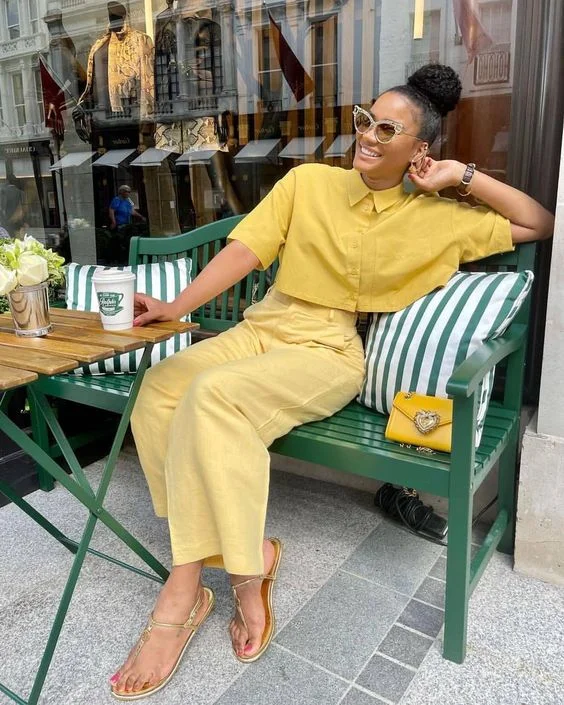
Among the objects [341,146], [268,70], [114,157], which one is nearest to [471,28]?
[341,146]

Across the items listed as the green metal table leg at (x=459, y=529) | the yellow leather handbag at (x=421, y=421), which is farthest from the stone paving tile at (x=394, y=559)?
the yellow leather handbag at (x=421, y=421)

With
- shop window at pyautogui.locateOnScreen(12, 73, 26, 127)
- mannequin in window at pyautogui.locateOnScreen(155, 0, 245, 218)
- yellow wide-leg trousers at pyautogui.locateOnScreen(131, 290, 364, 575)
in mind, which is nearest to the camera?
yellow wide-leg trousers at pyautogui.locateOnScreen(131, 290, 364, 575)

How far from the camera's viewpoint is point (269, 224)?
2.07m

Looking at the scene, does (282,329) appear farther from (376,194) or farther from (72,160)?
(72,160)

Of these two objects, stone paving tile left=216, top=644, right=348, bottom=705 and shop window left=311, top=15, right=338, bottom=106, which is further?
shop window left=311, top=15, right=338, bottom=106

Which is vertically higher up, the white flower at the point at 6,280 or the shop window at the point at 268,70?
the shop window at the point at 268,70

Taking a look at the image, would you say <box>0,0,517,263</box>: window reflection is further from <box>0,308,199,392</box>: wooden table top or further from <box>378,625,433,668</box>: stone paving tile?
<box>378,625,433,668</box>: stone paving tile

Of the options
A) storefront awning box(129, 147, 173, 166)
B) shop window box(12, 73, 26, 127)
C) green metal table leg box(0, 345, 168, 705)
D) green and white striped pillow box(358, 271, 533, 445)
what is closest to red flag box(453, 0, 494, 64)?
green and white striped pillow box(358, 271, 533, 445)

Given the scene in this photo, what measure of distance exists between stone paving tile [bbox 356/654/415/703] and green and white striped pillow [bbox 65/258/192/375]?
142 centimetres

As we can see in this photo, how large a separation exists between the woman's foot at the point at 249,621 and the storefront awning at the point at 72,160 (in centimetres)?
369

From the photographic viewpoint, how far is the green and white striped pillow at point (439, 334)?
1801 mm

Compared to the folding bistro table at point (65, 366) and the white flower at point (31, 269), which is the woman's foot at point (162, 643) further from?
the white flower at point (31, 269)

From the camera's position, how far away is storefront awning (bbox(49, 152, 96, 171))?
14.8 feet

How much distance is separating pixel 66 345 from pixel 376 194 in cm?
112
